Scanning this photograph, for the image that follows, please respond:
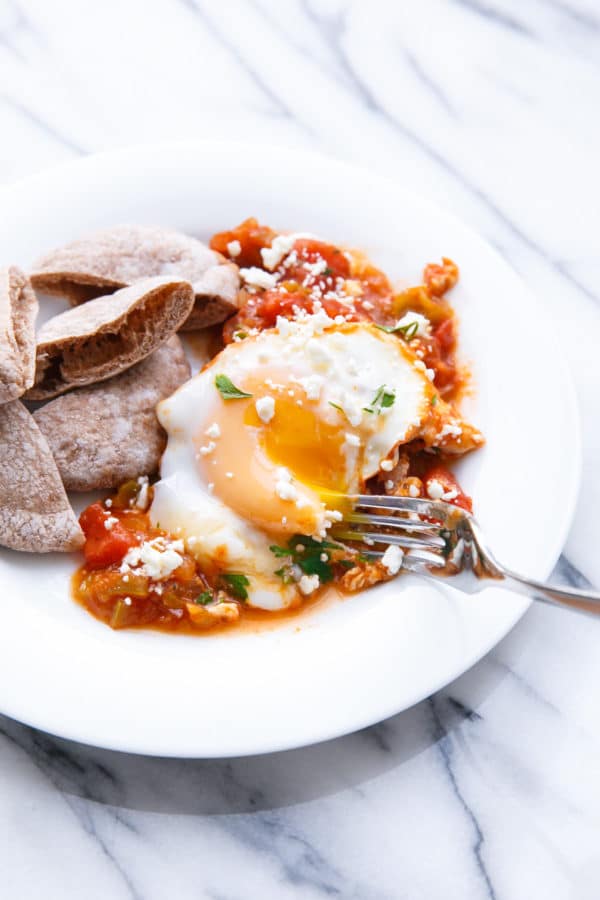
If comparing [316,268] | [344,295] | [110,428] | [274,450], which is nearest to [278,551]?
[274,450]

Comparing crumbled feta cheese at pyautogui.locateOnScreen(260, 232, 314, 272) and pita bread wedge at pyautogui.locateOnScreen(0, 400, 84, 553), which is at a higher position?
crumbled feta cheese at pyautogui.locateOnScreen(260, 232, 314, 272)

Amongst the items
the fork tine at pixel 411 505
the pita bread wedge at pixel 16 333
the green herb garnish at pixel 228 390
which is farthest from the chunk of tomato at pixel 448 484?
the pita bread wedge at pixel 16 333

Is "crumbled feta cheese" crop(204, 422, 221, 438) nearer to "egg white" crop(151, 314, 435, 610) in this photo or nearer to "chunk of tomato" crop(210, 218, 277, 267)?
"egg white" crop(151, 314, 435, 610)

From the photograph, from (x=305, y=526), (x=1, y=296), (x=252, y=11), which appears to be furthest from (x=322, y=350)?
(x=252, y=11)

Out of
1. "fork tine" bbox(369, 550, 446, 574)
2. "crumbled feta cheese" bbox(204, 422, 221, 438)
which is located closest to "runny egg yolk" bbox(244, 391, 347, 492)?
"crumbled feta cheese" bbox(204, 422, 221, 438)

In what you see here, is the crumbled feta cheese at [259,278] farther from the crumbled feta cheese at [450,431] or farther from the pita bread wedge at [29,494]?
the pita bread wedge at [29,494]

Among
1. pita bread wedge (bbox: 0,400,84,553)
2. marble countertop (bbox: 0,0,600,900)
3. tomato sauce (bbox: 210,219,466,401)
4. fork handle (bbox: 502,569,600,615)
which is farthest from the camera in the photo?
tomato sauce (bbox: 210,219,466,401)

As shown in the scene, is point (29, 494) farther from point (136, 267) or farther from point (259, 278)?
point (259, 278)
